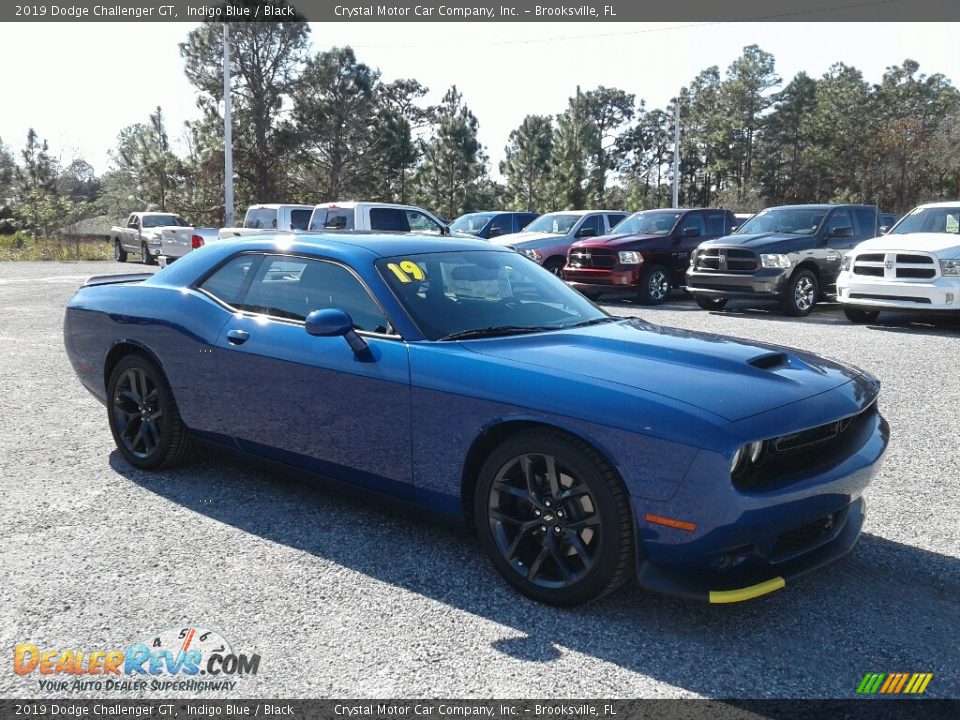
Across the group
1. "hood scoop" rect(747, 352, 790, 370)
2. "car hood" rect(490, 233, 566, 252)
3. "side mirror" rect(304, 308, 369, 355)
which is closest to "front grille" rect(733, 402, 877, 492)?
"hood scoop" rect(747, 352, 790, 370)

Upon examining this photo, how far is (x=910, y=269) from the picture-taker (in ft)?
37.6

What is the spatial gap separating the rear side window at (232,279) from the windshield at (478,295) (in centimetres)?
97

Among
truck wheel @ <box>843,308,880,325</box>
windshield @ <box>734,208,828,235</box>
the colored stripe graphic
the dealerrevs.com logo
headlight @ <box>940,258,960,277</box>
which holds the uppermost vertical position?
windshield @ <box>734,208,828,235</box>

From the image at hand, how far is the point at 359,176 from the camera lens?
48.5 m

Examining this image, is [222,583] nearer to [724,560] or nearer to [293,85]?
[724,560]

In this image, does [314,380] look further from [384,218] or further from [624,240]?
[624,240]

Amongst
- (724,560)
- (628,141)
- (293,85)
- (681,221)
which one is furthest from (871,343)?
Answer: (628,141)

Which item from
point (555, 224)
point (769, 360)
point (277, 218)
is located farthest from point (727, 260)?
point (769, 360)

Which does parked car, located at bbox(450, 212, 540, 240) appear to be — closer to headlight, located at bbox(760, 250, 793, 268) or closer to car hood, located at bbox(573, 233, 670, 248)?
car hood, located at bbox(573, 233, 670, 248)

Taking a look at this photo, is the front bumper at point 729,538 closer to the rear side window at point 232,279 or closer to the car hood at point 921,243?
the rear side window at point 232,279

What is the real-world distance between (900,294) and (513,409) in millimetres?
10011

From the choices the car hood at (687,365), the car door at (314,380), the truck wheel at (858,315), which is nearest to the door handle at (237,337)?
the car door at (314,380)

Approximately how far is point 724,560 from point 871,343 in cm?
836

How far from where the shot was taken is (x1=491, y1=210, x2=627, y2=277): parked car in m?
17.8
